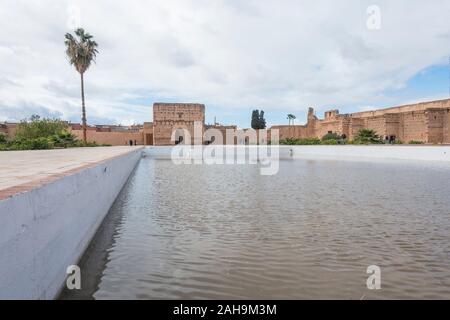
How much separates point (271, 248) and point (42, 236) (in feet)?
10.2

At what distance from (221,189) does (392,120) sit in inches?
1288

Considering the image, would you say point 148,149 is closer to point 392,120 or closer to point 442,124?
point 392,120

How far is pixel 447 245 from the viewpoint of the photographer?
5.57 m

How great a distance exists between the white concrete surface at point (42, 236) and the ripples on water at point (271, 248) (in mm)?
377

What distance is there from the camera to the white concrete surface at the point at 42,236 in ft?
8.98

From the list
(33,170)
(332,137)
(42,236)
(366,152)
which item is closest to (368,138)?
(366,152)

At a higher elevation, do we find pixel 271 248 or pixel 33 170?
pixel 33 170

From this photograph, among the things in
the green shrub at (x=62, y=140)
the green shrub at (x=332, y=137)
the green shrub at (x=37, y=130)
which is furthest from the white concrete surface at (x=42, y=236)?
the green shrub at (x=332, y=137)

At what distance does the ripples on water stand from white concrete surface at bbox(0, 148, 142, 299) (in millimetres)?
377

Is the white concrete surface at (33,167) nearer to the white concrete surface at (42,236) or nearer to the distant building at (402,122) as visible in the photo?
the white concrete surface at (42,236)

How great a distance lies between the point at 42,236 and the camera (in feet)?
11.5

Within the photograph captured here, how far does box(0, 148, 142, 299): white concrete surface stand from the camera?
2.74 metres

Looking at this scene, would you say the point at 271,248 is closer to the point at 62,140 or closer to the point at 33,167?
the point at 33,167

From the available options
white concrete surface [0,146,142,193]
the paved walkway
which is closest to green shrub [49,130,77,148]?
white concrete surface [0,146,142,193]
